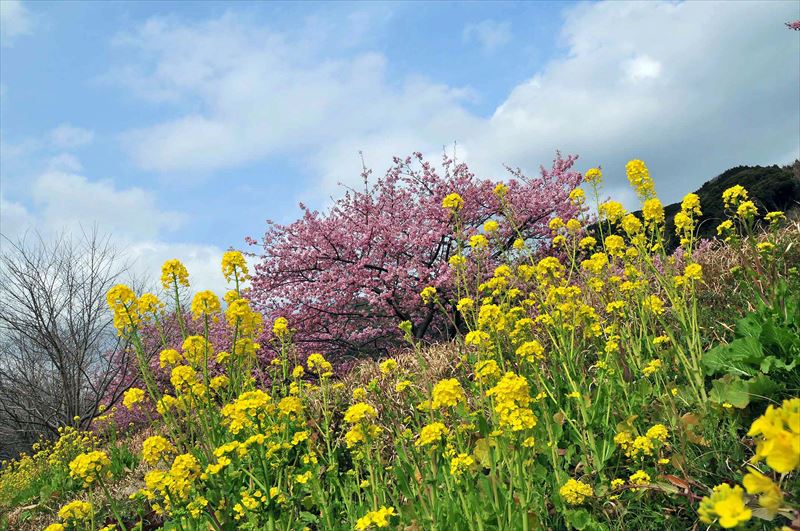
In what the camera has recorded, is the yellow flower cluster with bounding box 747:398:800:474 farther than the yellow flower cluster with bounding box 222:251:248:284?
No

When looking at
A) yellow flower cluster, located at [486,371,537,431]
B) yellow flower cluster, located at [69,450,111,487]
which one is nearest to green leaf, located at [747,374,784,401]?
yellow flower cluster, located at [486,371,537,431]

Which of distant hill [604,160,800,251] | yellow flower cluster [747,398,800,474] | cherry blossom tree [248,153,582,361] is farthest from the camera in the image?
distant hill [604,160,800,251]

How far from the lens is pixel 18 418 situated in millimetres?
14555

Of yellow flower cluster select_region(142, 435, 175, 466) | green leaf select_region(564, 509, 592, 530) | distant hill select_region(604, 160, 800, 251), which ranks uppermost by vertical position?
distant hill select_region(604, 160, 800, 251)

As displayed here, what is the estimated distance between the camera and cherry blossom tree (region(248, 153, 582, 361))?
10117 millimetres

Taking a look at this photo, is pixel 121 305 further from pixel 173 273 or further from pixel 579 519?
pixel 579 519

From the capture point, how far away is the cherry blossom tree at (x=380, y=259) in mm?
10117

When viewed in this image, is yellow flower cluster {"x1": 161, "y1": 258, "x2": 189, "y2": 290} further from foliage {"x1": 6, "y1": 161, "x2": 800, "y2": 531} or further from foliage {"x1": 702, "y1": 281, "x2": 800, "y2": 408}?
foliage {"x1": 702, "y1": 281, "x2": 800, "y2": 408}

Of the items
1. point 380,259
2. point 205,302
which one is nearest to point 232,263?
point 205,302

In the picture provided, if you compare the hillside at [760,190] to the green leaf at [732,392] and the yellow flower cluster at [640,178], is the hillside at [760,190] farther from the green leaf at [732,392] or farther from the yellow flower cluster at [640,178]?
the green leaf at [732,392]

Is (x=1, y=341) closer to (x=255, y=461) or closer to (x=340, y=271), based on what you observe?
(x=340, y=271)

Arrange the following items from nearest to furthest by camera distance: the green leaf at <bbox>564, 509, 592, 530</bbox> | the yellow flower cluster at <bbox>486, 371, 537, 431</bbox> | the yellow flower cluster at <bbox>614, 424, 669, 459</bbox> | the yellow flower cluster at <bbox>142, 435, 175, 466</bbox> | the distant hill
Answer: the yellow flower cluster at <bbox>486, 371, 537, 431</bbox>, the green leaf at <bbox>564, 509, 592, 530</bbox>, the yellow flower cluster at <bbox>614, 424, 669, 459</bbox>, the yellow flower cluster at <bbox>142, 435, 175, 466</bbox>, the distant hill

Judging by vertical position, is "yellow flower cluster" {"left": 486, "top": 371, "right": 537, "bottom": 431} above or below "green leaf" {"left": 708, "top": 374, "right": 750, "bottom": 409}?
above

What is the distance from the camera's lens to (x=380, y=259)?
10.5 meters
